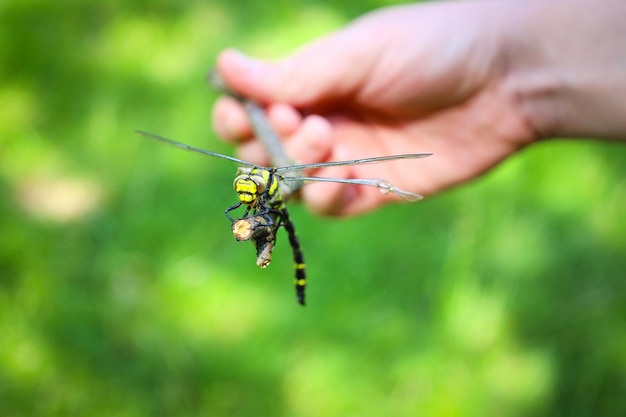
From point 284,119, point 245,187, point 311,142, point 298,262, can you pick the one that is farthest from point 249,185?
point 284,119

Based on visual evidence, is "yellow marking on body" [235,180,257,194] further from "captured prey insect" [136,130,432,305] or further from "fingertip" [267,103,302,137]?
"fingertip" [267,103,302,137]

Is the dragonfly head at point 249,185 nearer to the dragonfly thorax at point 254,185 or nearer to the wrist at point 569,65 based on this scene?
the dragonfly thorax at point 254,185

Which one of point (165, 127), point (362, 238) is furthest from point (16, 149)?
point (362, 238)

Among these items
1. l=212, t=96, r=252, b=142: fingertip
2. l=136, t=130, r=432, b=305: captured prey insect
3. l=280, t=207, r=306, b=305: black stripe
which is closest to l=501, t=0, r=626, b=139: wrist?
l=212, t=96, r=252, b=142: fingertip

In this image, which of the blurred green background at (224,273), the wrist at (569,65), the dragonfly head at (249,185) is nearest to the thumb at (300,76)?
the wrist at (569,65)

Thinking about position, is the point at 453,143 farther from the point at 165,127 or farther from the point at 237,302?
the point at 165,127

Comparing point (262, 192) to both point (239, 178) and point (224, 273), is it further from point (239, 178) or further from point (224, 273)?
point (224, 273)
